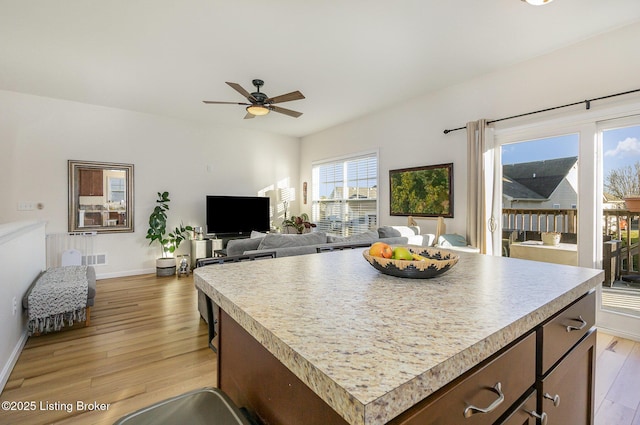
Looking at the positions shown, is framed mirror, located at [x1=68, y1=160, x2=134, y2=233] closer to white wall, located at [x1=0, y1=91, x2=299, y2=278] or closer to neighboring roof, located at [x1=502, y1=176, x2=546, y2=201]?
white wall, located at [x1=0, y1=91, x2=299, y2=278]

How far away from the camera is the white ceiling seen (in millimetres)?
2480

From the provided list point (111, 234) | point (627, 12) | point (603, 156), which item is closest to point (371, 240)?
point (603, 156)

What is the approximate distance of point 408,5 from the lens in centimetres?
244

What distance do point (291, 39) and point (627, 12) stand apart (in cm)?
285

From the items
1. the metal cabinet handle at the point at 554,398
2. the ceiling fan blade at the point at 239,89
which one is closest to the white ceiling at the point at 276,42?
the ceiling fan blade at the point at 239,89

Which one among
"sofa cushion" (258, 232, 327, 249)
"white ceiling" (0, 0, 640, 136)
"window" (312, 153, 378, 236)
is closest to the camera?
"white ceiling" (0, 0, 640, 136)

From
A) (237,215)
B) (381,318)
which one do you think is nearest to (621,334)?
(381,318)

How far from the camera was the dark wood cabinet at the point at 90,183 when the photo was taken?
185 inches

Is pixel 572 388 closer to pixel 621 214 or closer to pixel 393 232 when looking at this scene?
pixel 393 232

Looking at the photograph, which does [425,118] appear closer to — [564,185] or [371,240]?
[564,185]

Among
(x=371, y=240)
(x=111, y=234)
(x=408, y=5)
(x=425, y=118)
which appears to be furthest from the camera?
(x=111, y=234)

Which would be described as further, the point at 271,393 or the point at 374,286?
the point at 374,286

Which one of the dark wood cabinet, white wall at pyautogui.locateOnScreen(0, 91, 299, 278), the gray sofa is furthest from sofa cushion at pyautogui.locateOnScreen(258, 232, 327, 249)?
the dark wood cabinet

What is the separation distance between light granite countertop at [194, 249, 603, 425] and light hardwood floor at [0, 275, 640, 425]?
1270mm
